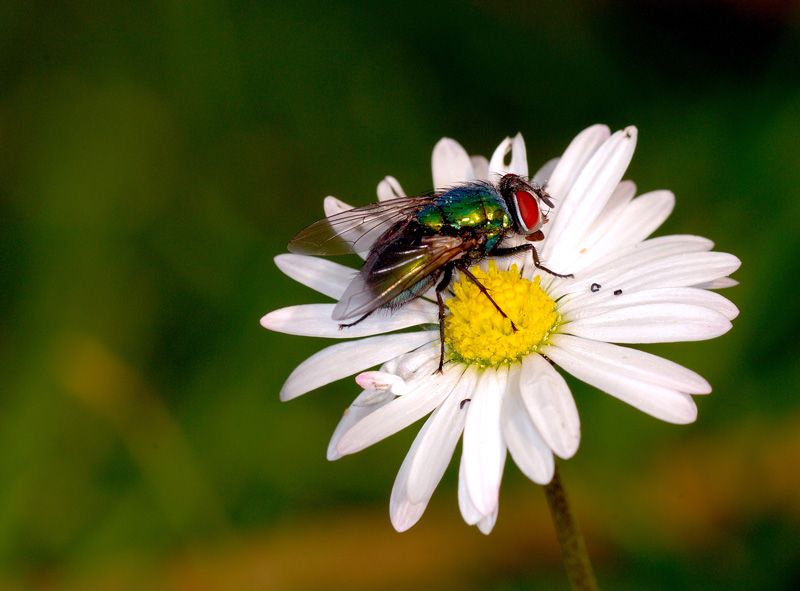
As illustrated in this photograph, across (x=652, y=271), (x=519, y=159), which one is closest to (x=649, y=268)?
(x=652, y=271)

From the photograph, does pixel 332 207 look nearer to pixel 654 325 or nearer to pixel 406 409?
pixel 406 409

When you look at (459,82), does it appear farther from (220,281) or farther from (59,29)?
(59,29)

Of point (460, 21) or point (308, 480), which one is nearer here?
point (308, 480)

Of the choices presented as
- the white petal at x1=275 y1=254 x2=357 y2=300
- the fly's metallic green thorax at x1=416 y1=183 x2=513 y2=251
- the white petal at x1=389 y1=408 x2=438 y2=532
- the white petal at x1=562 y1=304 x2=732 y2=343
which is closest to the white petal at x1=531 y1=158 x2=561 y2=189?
the fly's metallic green thorax at x1=416 y1=183 x2=513 y2=251

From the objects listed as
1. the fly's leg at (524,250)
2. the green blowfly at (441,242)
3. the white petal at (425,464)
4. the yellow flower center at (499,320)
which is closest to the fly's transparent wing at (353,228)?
the green blowfly at (441,242)

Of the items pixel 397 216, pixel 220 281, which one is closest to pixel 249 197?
pixel 220 281
